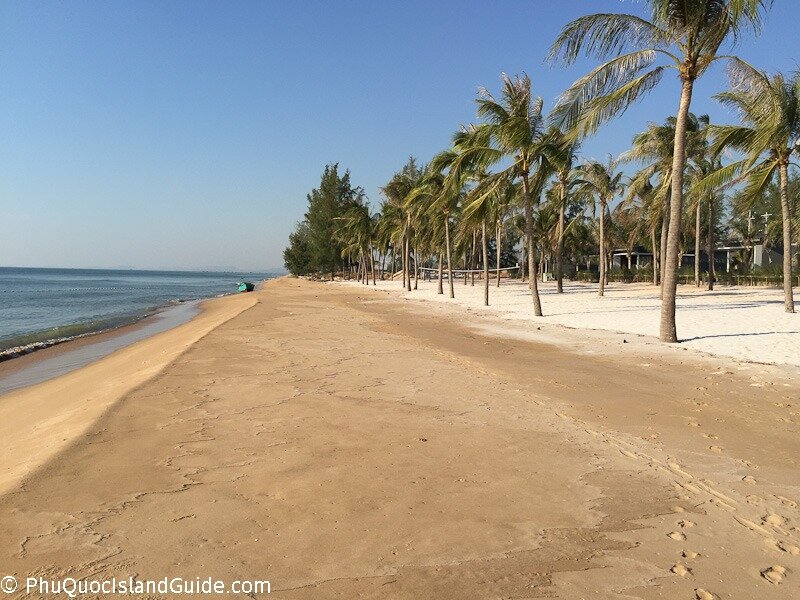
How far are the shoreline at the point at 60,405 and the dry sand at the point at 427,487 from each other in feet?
0.42

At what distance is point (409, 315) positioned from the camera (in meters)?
20.7

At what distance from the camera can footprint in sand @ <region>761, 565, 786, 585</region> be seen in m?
3.00

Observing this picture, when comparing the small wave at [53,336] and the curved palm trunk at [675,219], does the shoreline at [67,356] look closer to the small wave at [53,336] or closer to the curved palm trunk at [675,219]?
the small wave at [53,336]

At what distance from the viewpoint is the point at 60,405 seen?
815 cm

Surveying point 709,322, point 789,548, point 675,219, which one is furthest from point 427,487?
point 709,322

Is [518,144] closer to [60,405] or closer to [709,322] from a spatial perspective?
[709,322]

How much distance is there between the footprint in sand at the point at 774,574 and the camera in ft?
9.83

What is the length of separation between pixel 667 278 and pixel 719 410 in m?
6.41

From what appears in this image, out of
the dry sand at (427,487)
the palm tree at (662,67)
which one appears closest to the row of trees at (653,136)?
the palm tree at (662,67)

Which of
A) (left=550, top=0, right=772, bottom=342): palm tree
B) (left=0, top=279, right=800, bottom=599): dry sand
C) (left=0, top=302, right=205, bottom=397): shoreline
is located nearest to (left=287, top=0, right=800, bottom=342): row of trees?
(left=550, top=0, right=772, bottom=342): palm tree

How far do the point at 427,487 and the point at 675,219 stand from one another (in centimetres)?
1057

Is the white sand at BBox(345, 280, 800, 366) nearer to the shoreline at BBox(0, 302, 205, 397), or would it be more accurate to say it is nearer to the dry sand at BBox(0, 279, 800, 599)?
the dry sand at BBox(0, 279, 800, 599)

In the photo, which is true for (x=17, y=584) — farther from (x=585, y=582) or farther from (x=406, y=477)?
(x=585, y=582)

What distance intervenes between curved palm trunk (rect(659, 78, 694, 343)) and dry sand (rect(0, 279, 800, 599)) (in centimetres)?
392
